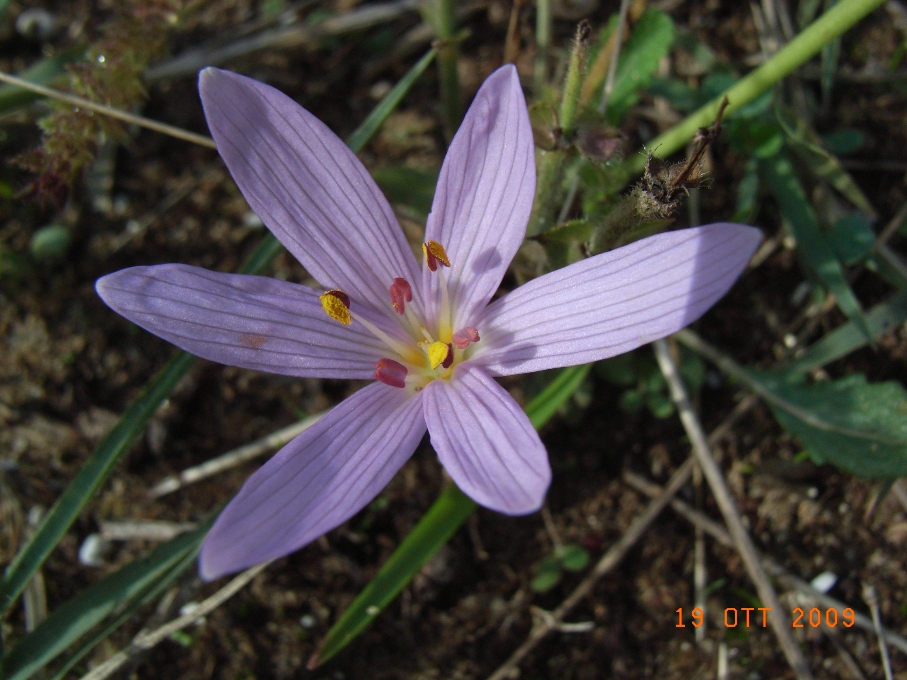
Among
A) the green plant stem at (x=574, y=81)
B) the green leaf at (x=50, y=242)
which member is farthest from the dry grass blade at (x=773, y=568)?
the green leaf at (x=50, y=242)

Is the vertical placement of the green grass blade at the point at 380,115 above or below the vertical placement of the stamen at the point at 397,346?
above

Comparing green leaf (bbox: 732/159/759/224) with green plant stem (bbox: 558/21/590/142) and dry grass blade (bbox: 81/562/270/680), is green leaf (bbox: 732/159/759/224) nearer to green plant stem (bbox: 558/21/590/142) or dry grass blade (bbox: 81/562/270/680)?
green plant stem (bbox: 558/21/590/142)

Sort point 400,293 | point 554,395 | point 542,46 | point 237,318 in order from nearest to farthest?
1. point 237,318
2. point 400,293
3. point 554,395
4. point 542,46

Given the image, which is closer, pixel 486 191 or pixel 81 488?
pixel 486 191

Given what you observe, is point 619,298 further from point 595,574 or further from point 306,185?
point 595,574

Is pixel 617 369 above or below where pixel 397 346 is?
below

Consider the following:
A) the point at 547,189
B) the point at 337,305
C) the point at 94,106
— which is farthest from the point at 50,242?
the point at 547,189

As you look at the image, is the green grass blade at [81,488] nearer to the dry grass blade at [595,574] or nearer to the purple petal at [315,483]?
the purple petal at [315,483]
